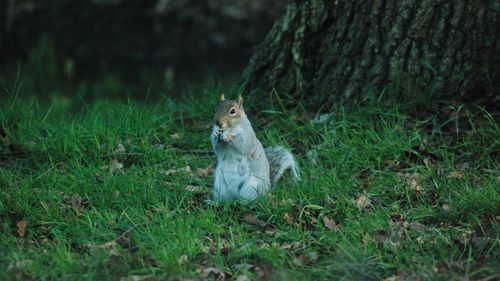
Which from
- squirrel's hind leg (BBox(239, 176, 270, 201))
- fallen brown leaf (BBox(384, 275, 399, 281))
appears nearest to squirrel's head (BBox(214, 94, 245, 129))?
squirrel's hind leg (BBox(239, 176, 270, 201))

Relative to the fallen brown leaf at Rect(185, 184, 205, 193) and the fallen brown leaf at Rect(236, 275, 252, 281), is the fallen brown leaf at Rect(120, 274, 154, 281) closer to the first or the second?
the fallen brown leaf at Rect(236, 275, 252, 281)

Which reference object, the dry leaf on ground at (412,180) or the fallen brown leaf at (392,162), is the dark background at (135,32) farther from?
the dry leaf on ground at (412,180)

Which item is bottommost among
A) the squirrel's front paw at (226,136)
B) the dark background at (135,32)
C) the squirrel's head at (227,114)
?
the dark background at (135,32)

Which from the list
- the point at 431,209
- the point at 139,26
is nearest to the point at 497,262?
the point at 431,209

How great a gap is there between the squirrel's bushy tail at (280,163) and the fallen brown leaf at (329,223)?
476 mm

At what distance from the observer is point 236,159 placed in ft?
14.7

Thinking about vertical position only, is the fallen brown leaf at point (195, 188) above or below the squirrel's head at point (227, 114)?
below

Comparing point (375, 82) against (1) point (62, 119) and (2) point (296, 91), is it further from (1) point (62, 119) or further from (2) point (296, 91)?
(1) point (62, 119)

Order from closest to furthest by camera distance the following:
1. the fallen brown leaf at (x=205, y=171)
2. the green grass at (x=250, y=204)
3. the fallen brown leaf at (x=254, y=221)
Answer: the green grass at (x=250, y=204) → the fallen brown leaf at (x=254, y=221) → the fallen brown leaf at (x=205, y=171)

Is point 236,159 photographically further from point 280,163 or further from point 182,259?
point 182,259

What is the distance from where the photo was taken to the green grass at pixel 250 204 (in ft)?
11.8

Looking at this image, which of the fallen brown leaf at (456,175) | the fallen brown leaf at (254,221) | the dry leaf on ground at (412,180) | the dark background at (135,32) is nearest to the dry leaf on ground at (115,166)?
the fallen brown leaf at (254,221)

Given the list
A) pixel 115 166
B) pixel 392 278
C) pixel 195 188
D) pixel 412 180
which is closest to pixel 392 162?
pixel 412 180

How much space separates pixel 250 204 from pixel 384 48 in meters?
1.65
